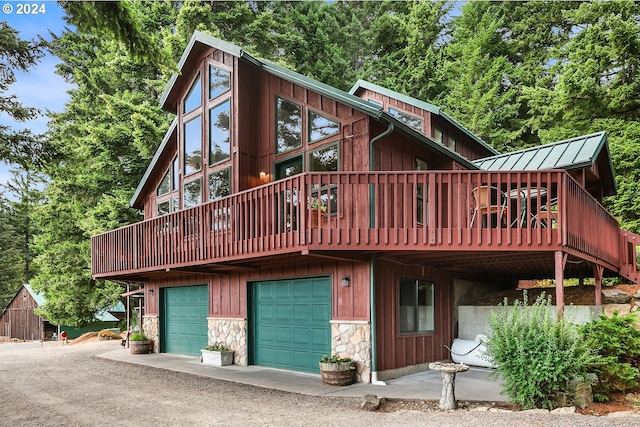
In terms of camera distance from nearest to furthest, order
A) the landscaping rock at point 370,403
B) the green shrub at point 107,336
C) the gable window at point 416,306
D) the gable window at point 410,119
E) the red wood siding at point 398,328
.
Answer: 1. the landscaping rock at point 370,403
2. the red wood siding at point 398,328
3. the gable window at point 416,306
4. the gable window at point 410,119
5. the green shrub at point 107,336

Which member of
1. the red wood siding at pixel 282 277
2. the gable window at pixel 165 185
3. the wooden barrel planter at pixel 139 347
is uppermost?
the gable window at pixel 165 185

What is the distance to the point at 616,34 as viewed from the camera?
17484 mm

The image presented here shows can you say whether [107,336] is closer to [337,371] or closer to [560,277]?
[337,371]

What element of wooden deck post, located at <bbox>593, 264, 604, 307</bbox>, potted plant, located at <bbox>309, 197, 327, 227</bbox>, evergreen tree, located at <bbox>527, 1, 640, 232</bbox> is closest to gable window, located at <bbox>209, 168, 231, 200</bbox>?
potted plant, located at <bbox>309, 197, 327, 227</bbox>

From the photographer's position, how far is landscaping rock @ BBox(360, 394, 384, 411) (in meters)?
7.56

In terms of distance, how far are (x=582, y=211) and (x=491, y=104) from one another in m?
16.5

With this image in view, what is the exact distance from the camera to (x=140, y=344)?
15961mm

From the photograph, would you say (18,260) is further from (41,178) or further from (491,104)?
(491,104)

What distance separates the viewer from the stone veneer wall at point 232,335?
41.1 ft

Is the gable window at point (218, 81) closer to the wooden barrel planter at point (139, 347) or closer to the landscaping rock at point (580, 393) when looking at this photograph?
the wooden barrel planter at point (139, 347)

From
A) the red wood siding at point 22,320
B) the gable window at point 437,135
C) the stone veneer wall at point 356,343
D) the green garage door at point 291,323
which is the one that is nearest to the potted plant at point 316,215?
the green garage door at point 291,323

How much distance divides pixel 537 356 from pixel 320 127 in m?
6.63

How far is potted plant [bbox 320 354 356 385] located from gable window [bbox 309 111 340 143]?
15.9 ft

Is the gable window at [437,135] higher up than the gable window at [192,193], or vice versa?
the gable window at [437,135]
